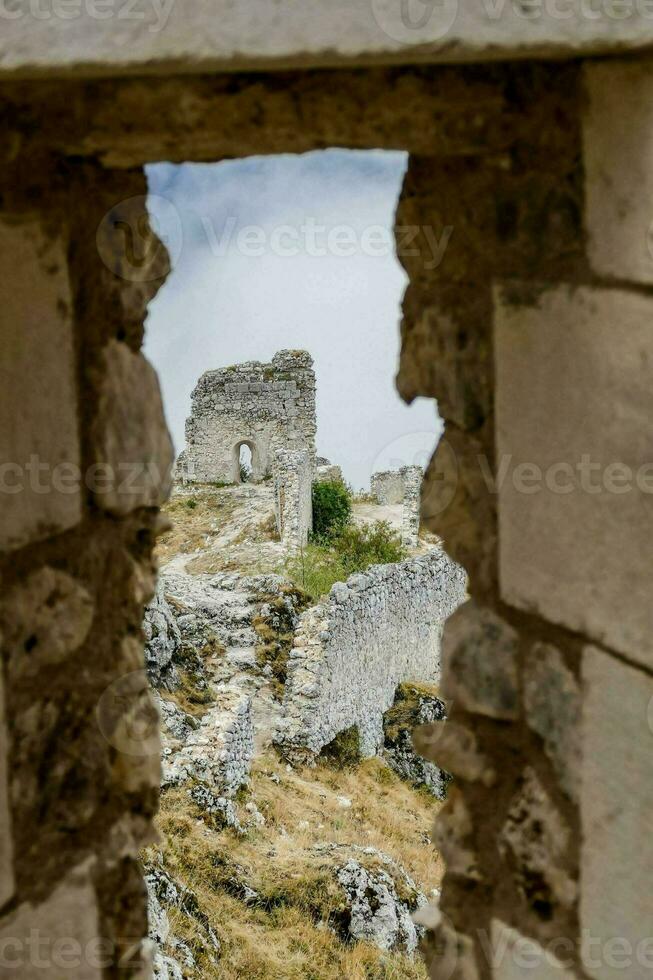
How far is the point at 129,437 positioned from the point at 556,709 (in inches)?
33.2

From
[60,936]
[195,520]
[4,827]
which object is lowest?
[195,520]

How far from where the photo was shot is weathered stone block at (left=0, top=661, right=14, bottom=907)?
4.36 ft

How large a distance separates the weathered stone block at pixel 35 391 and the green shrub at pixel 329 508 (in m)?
15.7

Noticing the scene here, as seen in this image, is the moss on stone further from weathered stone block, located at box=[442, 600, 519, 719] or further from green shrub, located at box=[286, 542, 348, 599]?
weathered stone block, located at box=[442, 600, 519, 719]

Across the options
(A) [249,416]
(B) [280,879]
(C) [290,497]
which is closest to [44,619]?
(B) [280,879]

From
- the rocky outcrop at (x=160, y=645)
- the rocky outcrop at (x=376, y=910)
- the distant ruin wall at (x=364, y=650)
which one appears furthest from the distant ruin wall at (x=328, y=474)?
the rocky outcrop at (x=376, y=910)

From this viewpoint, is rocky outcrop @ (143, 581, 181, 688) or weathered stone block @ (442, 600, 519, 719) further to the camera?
rocky outcrop @ (143, 581, 181, 688)

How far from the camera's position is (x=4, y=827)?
1.34 metres

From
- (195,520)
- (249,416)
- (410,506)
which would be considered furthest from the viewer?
(249,416)

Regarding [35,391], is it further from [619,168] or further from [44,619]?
[619,168]

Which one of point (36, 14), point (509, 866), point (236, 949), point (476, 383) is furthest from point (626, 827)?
point (236, 949)

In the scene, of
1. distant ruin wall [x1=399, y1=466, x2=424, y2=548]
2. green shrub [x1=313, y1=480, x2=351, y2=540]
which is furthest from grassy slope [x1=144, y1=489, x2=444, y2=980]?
green shrub [x1=313, y1=480, x2=351, y2=540]

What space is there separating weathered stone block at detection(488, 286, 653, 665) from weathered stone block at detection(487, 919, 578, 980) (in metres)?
0.52

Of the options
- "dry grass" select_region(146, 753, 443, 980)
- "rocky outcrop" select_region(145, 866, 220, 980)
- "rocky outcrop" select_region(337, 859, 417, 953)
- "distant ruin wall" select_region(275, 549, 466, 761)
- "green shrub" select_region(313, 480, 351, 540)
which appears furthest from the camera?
"green shrub" select_region(313, 480, 351, 540)
